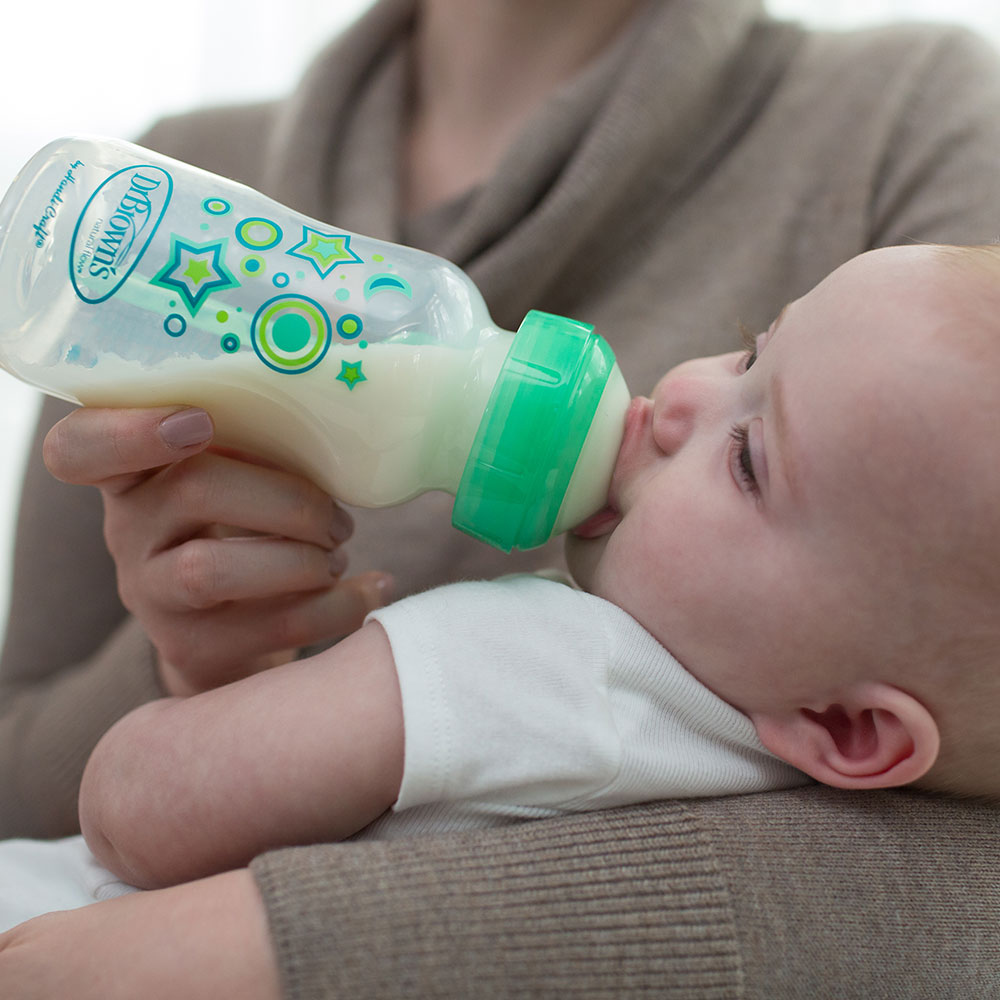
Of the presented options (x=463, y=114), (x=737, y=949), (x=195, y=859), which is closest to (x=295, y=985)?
(x=195, y=859)

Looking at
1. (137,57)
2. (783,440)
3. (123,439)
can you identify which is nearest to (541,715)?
(783,440)

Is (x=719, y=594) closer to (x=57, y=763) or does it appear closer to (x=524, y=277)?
(x=524, y=277)

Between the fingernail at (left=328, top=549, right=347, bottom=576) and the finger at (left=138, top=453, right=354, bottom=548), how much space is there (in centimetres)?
4

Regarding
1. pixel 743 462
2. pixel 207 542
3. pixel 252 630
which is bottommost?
pixel 252 630

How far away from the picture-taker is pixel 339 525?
799mm

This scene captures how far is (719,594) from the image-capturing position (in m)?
0.64

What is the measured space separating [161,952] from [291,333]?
15.5 inches

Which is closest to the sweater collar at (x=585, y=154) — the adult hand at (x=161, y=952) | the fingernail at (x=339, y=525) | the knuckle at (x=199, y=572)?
the fingernail at (x=339, y=525)

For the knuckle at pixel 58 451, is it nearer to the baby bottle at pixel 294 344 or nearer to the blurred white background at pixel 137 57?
the baby bottle at pixel 294 344

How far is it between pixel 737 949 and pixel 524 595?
0.27 meters

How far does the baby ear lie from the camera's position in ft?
2.00

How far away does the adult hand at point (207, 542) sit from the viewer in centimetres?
67

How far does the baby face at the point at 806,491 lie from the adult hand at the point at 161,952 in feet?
1.11

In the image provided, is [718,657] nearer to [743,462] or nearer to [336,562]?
[743,462]
